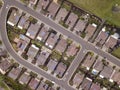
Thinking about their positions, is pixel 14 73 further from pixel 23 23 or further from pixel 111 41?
pixel 111 41

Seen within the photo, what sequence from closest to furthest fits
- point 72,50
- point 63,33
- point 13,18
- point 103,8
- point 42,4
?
point 103,8, point 42,4, point 72,50, point 13,18, point 63,33

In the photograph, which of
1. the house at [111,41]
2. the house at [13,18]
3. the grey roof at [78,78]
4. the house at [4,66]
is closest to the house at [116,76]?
the house at [111,41]

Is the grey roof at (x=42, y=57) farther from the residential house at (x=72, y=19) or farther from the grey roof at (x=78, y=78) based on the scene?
the residential house at (x=72, y=19)

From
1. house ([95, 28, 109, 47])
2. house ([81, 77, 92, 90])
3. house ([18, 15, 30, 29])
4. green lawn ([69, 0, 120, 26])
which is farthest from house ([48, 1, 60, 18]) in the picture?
house ([81, 77, 92, 90])

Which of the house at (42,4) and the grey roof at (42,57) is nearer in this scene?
the house at (42,4)

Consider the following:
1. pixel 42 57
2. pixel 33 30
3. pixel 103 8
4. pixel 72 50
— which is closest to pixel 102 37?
pixel 103 8

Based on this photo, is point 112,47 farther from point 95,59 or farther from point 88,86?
point 88,86

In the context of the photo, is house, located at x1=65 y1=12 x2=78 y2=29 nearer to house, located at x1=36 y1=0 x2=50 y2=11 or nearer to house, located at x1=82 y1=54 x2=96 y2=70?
house, located at x1=36 y1=0 x2=50 y2=11

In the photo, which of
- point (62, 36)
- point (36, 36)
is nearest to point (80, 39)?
point (62, 36)
